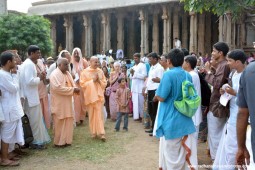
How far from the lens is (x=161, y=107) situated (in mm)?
3953

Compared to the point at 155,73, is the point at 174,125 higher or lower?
lower

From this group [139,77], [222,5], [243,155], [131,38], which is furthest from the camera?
[131,38]

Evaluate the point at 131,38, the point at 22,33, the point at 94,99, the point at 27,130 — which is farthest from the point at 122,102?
the point at 131,38

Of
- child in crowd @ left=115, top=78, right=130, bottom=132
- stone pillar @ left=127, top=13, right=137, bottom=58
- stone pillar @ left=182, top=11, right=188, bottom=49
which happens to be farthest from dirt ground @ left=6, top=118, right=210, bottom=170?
stone pillar @ left=127, top=13, right=137, bottom=58

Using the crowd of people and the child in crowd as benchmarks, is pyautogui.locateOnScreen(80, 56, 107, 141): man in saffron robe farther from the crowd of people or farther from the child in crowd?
the child in crowd

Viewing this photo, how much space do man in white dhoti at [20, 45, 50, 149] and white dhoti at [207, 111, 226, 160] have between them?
3185 mm

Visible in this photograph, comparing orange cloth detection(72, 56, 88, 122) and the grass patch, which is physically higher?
orange cloth detection(72, 56, 88, 122)

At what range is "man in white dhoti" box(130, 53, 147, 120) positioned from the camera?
882cm

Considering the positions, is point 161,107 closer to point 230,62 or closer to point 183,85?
point 183,85

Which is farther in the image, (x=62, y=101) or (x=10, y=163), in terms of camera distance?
(x=62, y=101)

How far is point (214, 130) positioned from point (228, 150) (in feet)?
2.38

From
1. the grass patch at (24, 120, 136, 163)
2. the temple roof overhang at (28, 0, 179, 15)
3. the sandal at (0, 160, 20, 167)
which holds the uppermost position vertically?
the temple roof overhang at (28, 0, 179, 15)

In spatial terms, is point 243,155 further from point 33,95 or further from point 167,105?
point 33,95

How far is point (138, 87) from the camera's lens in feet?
29.6
